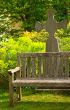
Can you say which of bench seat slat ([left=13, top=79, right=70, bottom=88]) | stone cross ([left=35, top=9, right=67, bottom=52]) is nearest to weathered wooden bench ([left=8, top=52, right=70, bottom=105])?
bench seat slat ([left=13, top=79, right=70, bottom=88])

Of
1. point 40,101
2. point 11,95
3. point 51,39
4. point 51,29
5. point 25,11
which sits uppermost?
point 51,29

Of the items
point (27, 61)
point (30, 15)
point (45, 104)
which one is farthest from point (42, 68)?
point (30, 15)

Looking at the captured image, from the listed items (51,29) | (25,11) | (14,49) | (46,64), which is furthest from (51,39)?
(25,11)

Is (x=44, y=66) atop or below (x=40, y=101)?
atop

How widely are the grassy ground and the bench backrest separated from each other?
574mm

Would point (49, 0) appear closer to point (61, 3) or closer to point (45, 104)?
point (61, 3)

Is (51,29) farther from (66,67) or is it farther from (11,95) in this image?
(11,95)

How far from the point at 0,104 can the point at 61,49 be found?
108 inches

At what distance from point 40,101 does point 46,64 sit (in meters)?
0.87

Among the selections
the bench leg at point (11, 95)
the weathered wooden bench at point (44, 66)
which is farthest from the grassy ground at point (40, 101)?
the weathered wooden bench at point (44, 66)

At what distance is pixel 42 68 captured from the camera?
9.05 metres

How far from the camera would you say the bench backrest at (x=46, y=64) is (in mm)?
8438

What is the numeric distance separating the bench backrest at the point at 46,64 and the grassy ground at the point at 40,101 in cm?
57

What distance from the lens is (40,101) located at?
8.49 meters
